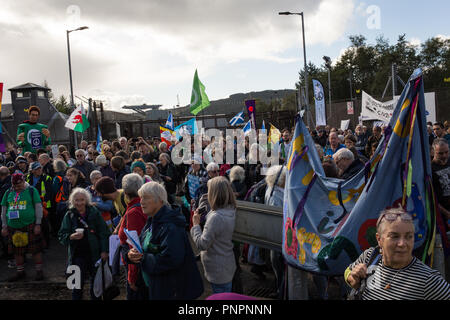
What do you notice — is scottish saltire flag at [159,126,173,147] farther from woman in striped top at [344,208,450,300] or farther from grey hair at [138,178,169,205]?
woman in striped top at [344,208,450,300]

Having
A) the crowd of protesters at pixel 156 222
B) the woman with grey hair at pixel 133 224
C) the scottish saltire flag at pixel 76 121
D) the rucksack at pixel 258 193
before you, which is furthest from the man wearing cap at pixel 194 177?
the scottish saltire flag at pixel 76 121

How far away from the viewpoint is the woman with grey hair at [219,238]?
366 centimetres

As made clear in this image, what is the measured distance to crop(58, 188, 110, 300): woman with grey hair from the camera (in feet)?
13.9

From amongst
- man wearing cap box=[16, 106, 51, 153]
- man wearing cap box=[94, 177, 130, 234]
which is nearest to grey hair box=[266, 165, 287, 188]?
man wearing cap box=[94, 177, 130, 234]

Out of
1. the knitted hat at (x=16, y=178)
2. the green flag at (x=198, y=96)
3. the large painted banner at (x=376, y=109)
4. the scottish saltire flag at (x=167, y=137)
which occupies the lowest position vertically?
the knitted hat at (x=16, y=178)

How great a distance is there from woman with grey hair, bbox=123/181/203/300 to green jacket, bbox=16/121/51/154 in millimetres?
6636

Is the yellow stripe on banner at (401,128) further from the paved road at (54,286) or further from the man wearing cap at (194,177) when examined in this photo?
the man wearing cap at (194,177)

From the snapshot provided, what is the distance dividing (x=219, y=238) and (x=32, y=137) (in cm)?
693

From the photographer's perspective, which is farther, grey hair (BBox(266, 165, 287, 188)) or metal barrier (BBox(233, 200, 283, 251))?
grey hair (BBox(266, 165, 287, 188))

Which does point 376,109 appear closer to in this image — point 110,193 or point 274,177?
point 274,177

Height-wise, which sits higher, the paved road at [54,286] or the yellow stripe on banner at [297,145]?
the yellow stripe on banner at [297,145]

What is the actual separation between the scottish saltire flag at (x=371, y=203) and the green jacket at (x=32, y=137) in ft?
24.4

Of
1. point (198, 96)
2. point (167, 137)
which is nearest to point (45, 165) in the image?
point (167, 137)

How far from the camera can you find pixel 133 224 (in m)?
3.77
